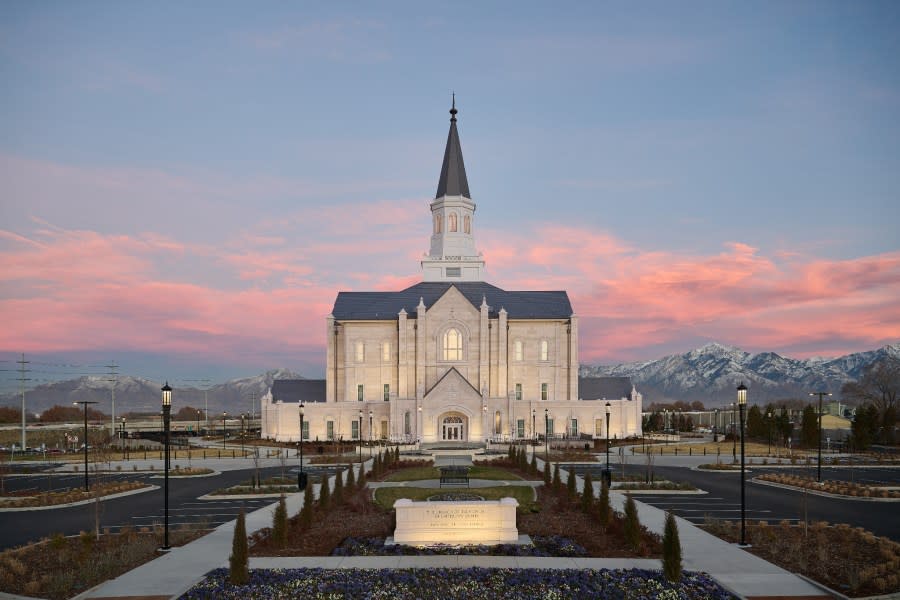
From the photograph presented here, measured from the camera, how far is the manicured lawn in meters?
28.8

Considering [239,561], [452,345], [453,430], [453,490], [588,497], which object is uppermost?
[452,345]

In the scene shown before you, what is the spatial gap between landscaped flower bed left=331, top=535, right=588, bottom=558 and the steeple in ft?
198

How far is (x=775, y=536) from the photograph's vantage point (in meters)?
21.8

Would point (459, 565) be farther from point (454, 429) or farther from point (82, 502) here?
point (454, 429)

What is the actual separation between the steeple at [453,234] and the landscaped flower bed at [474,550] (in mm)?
60275

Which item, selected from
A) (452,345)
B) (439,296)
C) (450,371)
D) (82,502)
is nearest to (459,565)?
(82,502)

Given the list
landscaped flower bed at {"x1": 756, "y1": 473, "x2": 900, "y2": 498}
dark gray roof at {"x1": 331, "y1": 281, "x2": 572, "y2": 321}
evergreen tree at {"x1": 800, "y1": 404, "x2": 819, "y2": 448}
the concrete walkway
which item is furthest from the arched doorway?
the concrete walkway

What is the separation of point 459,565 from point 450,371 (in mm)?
50298

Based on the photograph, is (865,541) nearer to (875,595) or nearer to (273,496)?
(875,595)

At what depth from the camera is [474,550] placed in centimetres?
1958

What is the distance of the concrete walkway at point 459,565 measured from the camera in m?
16.3

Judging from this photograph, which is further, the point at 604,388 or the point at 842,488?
the point at 604,388

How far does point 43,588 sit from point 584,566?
13.2m

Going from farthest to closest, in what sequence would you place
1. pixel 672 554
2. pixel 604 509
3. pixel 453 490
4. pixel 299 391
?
pixel 299 391
pixel 453 490
pixel 604 509
pixel 672 554
